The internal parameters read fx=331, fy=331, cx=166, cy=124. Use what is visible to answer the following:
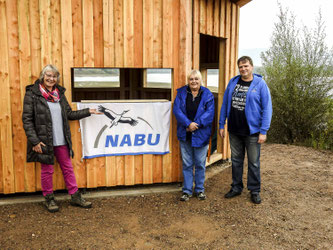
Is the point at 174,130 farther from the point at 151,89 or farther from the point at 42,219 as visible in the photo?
the point at 151,89

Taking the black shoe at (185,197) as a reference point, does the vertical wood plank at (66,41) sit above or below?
above

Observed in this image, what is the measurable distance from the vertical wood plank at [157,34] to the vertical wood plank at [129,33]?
32 centimetres

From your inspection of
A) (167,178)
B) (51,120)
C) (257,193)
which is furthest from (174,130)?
(51,120)

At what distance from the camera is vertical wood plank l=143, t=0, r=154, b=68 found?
468cm

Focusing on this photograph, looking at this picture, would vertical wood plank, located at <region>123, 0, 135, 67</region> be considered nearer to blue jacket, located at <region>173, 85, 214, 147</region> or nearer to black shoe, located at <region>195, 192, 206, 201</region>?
blue jacket, located at <region>173, 85, 214, 147</region>

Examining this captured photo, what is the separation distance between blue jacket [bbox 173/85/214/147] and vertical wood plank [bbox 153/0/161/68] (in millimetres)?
614

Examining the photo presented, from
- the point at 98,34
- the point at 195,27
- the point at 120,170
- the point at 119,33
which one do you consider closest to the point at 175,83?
the point at 195,27

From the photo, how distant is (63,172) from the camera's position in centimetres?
438

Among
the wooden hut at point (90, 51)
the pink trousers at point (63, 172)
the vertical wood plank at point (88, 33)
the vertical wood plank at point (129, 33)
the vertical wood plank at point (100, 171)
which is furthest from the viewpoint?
the vertical wood plank at point (100, 171)

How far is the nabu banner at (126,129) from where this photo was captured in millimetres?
4688

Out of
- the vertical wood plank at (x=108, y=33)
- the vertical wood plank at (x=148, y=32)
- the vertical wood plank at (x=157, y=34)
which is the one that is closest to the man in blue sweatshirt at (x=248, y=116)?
the vertical wood plank at (x=157, y=34)

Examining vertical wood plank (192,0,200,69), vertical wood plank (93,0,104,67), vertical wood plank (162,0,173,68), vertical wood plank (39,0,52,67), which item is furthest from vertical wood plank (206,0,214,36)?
vertical wood plank (39,0,52,67)

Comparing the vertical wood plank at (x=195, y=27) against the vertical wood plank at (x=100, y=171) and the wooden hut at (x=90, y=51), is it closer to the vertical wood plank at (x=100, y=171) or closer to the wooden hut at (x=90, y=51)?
the wooden hut at (x=90, y=51)

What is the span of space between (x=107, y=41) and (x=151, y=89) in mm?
3815
